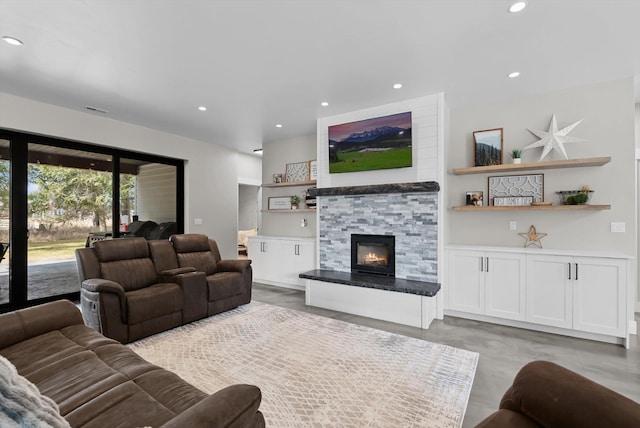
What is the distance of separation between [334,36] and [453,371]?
297 cm

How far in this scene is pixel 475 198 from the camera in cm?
393

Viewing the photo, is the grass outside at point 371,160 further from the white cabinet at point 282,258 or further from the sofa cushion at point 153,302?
the sofa cushion at point 153,302

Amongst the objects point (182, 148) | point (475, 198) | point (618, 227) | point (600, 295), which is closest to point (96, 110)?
point (182, 148)

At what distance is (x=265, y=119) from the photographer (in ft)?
15.5

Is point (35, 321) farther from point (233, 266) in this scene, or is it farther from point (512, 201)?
point (512, 201)

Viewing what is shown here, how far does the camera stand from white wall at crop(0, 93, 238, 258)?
393 cm

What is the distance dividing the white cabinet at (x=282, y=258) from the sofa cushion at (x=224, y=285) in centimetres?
125

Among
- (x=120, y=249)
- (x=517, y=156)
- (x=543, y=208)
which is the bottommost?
(x=120, y=249)

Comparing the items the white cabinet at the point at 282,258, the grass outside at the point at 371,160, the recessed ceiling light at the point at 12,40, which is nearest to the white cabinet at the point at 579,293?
the grass outside at the point at 371,160

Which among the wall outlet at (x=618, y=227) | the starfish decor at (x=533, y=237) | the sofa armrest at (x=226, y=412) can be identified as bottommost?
the sofa armrest at (x=226, y=412)

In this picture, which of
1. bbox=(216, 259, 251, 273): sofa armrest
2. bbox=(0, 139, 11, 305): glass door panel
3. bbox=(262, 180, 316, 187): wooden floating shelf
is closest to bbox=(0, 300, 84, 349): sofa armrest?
bbox=(216, 259, 251, 273): sofa armrest

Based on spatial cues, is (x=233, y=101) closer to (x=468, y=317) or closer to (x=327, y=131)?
(x=327, y=131)

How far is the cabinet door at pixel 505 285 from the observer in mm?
3400

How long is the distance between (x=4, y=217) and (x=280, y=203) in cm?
391
